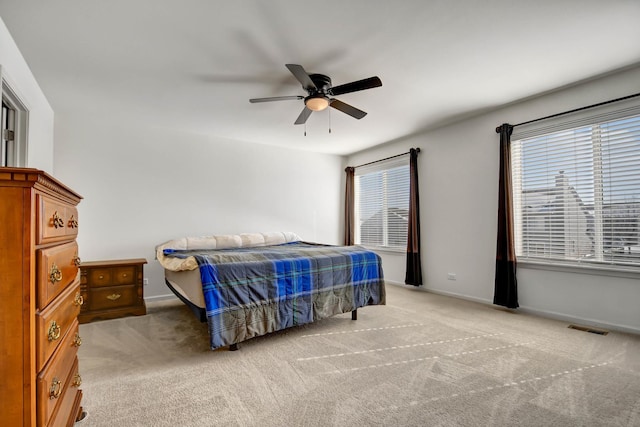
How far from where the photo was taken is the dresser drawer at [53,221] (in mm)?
987

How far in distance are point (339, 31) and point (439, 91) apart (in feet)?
5.10

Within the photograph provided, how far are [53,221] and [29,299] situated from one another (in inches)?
12.7

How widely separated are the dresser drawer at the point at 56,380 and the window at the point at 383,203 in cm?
448

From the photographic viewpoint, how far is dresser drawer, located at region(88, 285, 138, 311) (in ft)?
10.7

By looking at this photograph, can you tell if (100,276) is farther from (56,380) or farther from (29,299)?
(29,299)

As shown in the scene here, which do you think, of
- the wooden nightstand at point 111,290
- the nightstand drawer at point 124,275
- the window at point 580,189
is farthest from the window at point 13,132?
the window at point 580,189

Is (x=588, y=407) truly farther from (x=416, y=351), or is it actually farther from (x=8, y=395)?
(x=8, y=395)

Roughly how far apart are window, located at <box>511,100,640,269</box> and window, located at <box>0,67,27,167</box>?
507cm

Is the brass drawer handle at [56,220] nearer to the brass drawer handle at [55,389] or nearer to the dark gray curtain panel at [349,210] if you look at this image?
the brass drawer handle at [55,389]

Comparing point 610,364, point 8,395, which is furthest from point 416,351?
point 8,395

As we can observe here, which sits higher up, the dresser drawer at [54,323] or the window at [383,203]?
the window at [383,203]

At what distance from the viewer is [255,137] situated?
15.9 feet

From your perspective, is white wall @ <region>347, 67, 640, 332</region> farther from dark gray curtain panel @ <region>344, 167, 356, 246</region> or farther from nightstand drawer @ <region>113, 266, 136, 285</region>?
nightstand drawer @ <region>113, 266, 136, 285</region>

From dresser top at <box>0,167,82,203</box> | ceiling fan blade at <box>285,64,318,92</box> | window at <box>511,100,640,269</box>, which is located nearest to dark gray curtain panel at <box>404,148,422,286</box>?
window at <box>511,100,640,269</box>
